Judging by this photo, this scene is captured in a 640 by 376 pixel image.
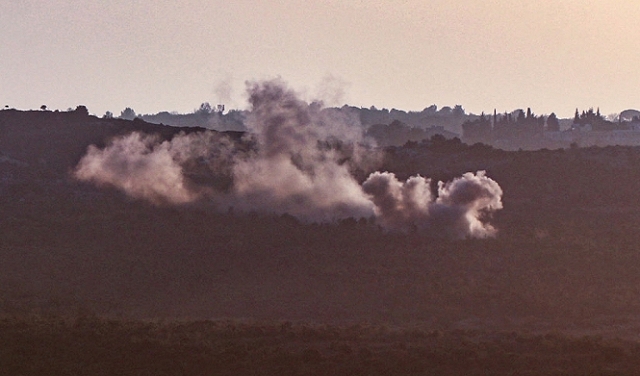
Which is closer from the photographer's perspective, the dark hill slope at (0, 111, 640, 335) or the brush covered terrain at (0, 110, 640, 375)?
the brush covered terrain at (0, 110, 640, 375)

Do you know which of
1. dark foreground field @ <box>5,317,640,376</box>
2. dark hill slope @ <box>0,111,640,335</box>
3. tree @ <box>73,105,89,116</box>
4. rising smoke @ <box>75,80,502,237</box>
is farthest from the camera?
tree @ <box>73,105,89,116</box>

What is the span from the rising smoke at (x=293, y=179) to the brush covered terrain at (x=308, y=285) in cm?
237

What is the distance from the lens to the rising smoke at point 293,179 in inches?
4461

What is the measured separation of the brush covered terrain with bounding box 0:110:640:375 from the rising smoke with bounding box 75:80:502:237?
2.37 metres

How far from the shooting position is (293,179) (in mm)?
119750

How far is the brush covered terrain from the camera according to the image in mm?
64812

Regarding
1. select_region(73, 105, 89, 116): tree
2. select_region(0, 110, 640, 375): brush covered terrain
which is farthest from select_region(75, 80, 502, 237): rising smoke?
select_region(73, 105, 89, 116): tree

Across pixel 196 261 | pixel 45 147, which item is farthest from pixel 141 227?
pixel 45 147

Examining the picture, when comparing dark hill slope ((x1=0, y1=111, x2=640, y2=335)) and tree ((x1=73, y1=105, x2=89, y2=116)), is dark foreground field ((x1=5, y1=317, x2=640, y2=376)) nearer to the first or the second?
dark hill slope ((x1=0, y1=111, x2=640, y2=335))

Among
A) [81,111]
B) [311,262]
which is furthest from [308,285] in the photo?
[81,111]

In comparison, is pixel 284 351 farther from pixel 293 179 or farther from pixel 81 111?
pixel 81 111

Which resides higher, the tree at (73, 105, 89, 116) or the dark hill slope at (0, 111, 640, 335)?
the tree at (73, 105, 89, 116)

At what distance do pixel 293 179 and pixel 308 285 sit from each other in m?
29.8

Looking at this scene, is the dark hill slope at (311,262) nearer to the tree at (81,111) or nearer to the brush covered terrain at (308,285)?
the brush covered terrain at (308,285)
